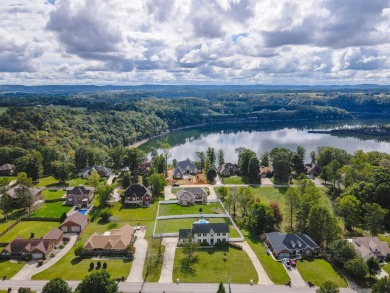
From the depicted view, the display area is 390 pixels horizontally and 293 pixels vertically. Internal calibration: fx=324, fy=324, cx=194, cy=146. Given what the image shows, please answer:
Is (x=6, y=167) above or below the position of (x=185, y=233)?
above

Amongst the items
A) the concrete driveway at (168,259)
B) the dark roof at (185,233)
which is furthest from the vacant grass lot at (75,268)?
the dark roof at (185,233)

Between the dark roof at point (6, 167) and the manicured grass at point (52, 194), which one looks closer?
the manicured grass at point (52, 194)

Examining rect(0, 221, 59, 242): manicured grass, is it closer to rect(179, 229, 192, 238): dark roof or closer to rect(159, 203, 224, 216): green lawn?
rect(159, 203, 224, 216): green lawn

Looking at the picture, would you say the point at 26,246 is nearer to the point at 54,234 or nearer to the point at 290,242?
the point at 54,234

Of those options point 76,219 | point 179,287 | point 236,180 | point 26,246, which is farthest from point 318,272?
point 236,180

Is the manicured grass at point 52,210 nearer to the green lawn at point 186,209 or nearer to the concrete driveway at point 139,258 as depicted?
the concrete driveway at point 139,258
